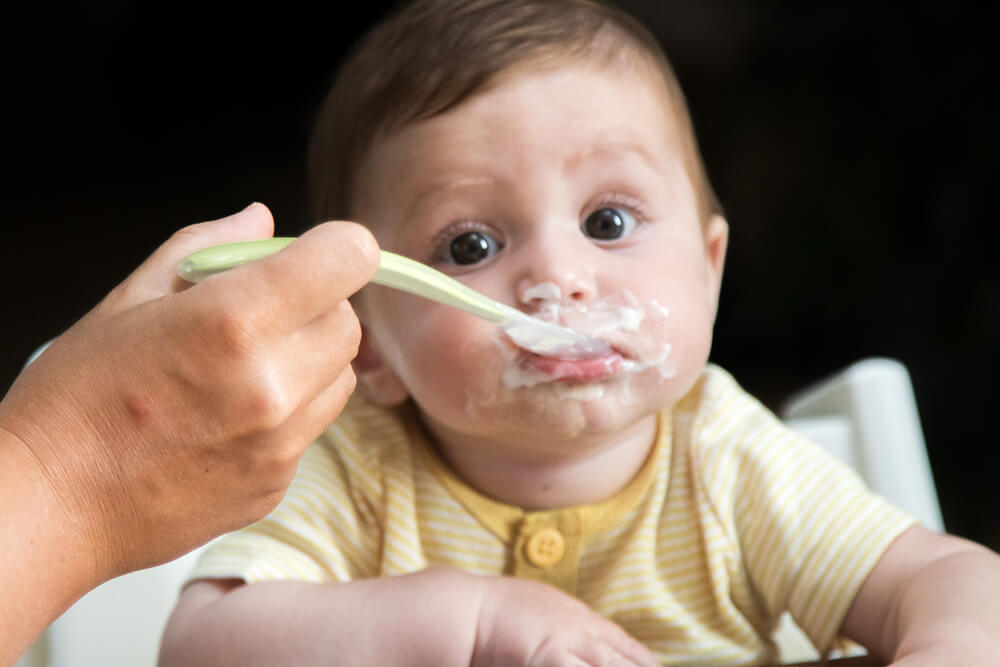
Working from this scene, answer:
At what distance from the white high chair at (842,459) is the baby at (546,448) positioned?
20 centimetres

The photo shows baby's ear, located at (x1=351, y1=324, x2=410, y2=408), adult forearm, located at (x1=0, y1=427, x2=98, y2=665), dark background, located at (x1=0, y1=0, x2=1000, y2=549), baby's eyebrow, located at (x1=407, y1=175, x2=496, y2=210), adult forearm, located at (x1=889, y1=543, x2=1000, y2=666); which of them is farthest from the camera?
dark background, located at (x1=0, y1=0, x2=1000, y2=549)

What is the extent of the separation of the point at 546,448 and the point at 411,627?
159 mm

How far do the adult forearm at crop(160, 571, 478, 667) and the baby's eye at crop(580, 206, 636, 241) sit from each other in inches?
9.8

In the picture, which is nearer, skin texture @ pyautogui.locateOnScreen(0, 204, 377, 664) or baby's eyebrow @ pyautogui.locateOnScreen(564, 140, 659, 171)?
skin texture @ pyautogui.locateOnScreen(0, 204, 377, 664)

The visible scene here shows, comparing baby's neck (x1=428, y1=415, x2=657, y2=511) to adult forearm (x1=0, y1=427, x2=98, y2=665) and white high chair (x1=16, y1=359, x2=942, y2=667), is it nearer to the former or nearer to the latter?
white high chair (x1=16, y1=359, x2=942, y2=667)

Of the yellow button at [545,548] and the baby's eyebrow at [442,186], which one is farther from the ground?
the baby's eyebrow at [442,186]

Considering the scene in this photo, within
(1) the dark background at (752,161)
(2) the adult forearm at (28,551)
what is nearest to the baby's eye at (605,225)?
(2) the adult forearm at (28,551)

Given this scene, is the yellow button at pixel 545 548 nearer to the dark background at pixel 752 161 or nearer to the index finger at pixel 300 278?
the index finger at pixel 300 278

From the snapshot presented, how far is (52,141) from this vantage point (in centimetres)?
196

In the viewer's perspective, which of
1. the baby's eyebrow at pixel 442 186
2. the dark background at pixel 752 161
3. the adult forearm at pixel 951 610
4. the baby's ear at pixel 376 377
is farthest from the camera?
the dark background at pixel 752 161

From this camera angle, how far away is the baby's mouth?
2.23 feet

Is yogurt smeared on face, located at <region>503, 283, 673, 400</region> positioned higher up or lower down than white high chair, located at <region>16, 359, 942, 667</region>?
higher up

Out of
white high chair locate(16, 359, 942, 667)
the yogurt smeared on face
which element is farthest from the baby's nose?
white high chair locate(16, 359, 942, 667)

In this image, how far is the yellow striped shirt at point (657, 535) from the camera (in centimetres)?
77
